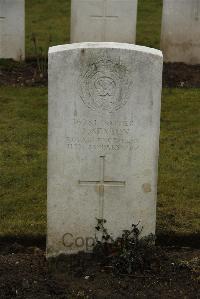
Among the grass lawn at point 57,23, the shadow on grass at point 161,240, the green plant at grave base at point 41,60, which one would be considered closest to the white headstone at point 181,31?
the grass lawn at point 57,23

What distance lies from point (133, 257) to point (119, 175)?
56 centimetres

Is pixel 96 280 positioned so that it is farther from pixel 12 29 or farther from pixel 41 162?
pixel 12 29

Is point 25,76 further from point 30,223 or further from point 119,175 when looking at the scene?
point 119,175

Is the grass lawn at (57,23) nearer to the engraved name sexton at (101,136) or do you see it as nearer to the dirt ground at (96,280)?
the engraved name sexton at (101,136)

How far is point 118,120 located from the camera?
16.2ft

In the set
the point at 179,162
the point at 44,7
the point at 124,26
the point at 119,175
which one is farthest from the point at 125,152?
the point at 44,7

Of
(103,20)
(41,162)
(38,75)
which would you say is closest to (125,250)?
(41,162)

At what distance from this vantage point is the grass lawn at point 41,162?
591 cm

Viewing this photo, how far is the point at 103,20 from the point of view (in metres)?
10.7

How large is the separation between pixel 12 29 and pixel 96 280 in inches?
249

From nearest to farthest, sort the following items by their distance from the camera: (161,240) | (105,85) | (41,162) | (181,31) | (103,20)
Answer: (105,85)
(161,240)
(41,162)
(103,20)
(181,31)

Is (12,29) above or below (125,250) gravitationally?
→ above

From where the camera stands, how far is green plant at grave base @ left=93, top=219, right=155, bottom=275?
4.94 metres

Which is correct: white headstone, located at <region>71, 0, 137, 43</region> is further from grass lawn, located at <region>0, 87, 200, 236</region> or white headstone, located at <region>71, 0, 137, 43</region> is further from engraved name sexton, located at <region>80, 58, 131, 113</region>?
engraved name sexton, located at <region>80, 58, 131, 113</region>
